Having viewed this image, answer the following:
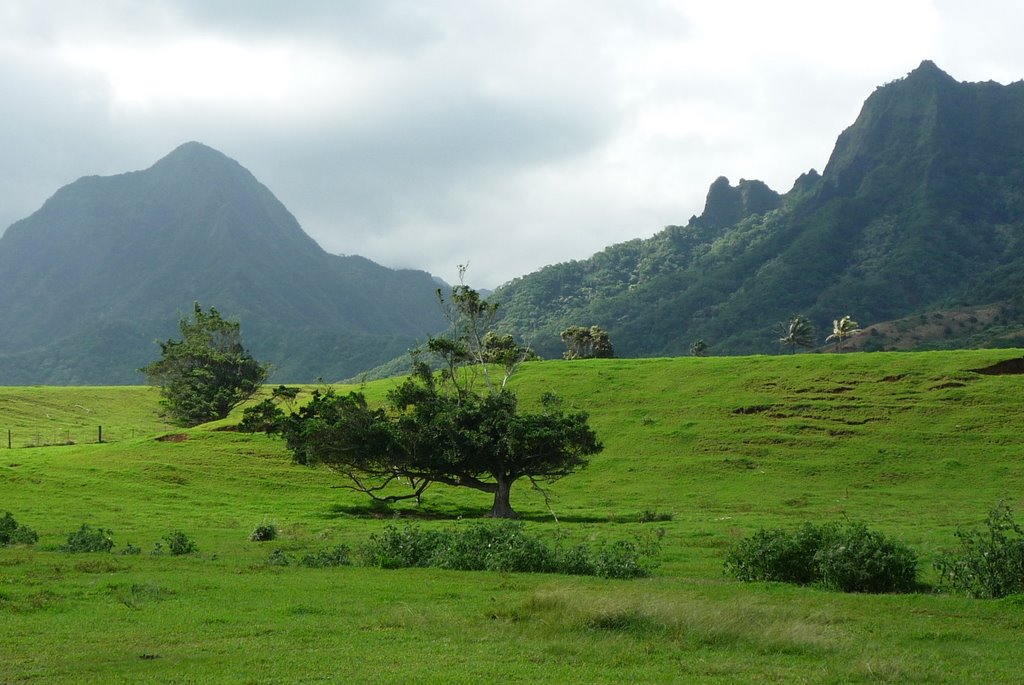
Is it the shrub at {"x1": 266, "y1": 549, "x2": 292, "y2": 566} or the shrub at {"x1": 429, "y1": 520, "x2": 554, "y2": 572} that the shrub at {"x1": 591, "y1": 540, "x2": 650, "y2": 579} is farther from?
the shrub at {"x1": 266, "y1": 549, "x2": 292, "y2": 566}

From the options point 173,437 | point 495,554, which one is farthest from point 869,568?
point 173,437

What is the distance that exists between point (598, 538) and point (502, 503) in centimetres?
1120

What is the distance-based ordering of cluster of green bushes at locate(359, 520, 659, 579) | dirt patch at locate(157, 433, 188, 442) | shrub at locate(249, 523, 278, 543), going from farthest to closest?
1. dirt patch at locate(157, 433, 188, 442)
2. shrub at locate(249, 523, 278, 543)
3. cluster of green bushes at locate(359, 520, 659, 579)

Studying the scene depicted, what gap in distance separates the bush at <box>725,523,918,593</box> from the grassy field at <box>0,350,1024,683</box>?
1311mm

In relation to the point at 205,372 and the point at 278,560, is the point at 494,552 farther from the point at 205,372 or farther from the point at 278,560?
the point at 205,372

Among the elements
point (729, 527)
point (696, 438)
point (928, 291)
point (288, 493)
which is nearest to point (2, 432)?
point (288, 493)

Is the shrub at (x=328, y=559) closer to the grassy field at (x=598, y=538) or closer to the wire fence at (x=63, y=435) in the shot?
the grassy field at (x=598, y=538)

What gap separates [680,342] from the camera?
18388cm

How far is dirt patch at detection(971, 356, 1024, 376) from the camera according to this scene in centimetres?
6450

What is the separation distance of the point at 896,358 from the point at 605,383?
75.1ft

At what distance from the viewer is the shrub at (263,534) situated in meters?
33.6

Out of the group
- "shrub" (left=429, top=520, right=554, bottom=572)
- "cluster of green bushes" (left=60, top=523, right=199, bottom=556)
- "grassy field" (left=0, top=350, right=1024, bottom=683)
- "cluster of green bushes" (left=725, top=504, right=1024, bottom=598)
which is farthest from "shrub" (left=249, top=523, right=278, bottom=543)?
"cluster of green bushes" (left=725, top=504, right=1024, bottom=598)

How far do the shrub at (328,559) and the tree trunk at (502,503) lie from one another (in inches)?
669

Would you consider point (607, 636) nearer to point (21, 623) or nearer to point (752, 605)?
point (752, 605)
